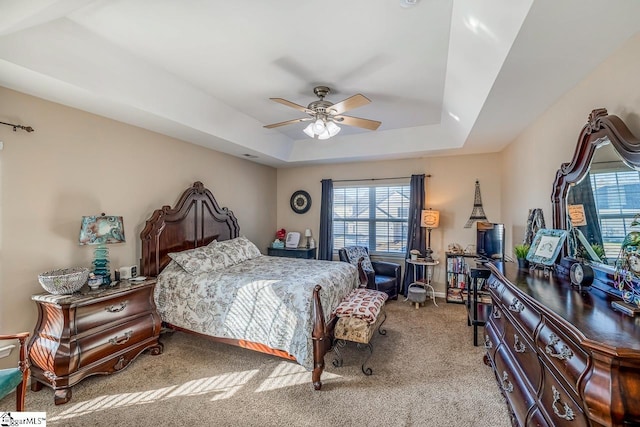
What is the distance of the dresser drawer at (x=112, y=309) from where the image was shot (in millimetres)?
2338

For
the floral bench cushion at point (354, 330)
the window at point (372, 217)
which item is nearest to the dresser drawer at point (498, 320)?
the floral bench cushion at point (354, 330)

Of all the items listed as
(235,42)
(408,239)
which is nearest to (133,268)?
(235,42)

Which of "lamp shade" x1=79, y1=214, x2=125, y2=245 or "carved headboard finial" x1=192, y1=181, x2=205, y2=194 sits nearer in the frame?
"lamp shade" x1=79, y1=214, x2=125, y2=245

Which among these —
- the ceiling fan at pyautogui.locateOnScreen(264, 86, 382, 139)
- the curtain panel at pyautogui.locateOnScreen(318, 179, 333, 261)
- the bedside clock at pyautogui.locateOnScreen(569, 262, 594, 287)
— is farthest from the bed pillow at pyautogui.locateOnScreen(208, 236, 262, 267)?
the bedside clock at pyautogui.locateOnScreen(569, 262, 594, 287)

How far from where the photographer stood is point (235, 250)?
12.9 feet

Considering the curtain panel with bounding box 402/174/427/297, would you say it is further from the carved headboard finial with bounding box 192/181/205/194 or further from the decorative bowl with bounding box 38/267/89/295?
the decorative bowl with bounding box 38/267/89/295

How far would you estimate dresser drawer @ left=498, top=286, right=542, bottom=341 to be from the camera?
1.52m

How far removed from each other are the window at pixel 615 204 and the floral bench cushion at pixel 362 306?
5.70 feet

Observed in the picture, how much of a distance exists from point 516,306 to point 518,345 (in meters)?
0.23

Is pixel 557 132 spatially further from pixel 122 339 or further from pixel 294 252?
pixel 122 339

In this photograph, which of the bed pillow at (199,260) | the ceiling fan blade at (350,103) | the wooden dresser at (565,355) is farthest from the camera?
the bed pillow at (199,260)

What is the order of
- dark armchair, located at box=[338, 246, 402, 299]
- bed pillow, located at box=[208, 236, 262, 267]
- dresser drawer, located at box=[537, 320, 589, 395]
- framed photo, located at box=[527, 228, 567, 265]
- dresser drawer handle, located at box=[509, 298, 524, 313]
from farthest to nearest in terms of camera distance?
1. dark armchair, located at box=[338, 246, 402, 299]
2. bed pillow, located at box=[208, 236, 262, 267]
3. framed photo, located at box=[527, 228, 567, 265]
4. dresser drawer handle, located at box=[509, 298, 524, 313]
5. dresser drawer, located at box=[537, 320, 589, 395]

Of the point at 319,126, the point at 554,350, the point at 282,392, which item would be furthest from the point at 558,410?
the point at 319,126

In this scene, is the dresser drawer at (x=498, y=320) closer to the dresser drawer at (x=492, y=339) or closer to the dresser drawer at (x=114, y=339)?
the dresser drawer at (x=492, y=339)
